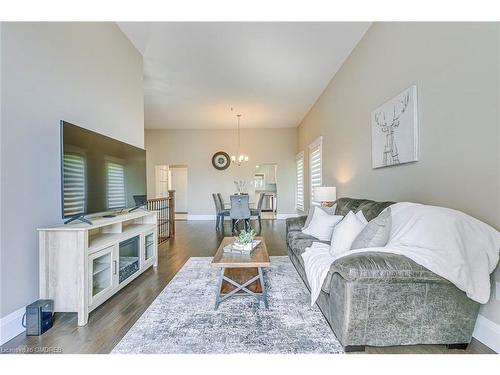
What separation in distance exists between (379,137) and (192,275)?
2887 mm

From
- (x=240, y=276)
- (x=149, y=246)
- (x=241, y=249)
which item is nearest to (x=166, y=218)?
(x=149, y=246)

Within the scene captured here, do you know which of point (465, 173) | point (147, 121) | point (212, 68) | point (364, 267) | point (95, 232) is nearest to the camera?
A: point (364, 267)

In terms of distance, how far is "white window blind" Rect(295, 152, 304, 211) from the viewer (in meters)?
7.50

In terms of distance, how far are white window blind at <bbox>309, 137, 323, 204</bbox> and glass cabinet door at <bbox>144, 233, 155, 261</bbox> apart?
3.83 metres

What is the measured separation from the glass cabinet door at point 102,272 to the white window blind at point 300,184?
5953mm

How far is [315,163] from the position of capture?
238 inches

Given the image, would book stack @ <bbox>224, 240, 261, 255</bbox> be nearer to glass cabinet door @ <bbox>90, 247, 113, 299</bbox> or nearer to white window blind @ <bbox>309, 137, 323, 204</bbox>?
glass cabinet door @ <bbox>90, 247, 113, 299</bbox>

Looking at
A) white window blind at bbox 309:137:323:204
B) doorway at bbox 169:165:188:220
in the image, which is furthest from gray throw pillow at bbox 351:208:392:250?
doorway at bbox 169:165:188:220

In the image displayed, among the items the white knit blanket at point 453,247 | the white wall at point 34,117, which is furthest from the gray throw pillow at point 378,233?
the white wall at point 34,117

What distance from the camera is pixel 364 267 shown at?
1458mm

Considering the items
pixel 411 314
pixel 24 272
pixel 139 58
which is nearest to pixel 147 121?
pixel 139 58

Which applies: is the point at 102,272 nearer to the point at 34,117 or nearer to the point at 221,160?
the point at 34,117

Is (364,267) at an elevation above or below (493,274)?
above

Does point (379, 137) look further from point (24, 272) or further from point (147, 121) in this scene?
point (147, 121)
